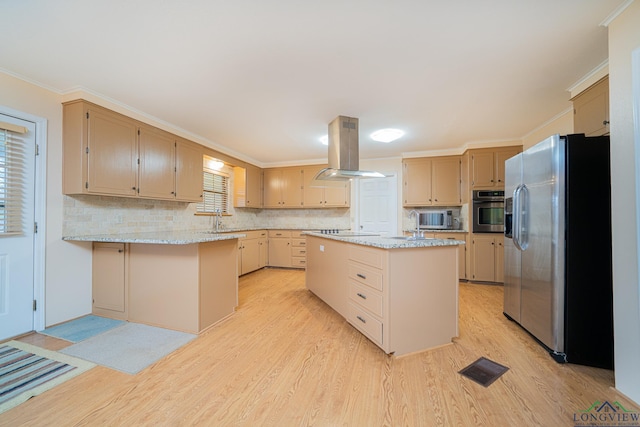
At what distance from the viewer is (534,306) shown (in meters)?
2.29

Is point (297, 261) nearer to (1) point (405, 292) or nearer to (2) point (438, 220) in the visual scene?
(2) point (438, 220)

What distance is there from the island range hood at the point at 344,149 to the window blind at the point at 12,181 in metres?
3.08

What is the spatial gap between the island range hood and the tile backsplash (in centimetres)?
252

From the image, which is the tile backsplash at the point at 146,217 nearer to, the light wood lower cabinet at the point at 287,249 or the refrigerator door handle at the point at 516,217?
the light wood lower cabinet at the point at 287,249

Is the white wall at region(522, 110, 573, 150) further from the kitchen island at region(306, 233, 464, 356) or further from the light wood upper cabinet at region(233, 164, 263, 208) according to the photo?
the light wood upper cabinet at region(233, 164, 263, 208)

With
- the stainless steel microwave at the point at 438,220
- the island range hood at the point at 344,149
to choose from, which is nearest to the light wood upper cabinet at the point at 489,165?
the stainless steel microwave at the point at 438,220

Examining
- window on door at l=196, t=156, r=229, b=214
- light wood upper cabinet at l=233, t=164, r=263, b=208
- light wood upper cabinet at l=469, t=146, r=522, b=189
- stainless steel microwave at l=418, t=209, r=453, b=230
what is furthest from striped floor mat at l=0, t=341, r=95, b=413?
light wood upper cabinet at l=469, t=146, r=522, b=189

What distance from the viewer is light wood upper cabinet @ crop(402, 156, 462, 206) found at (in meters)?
4.78

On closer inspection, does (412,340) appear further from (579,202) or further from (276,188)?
(276,188)

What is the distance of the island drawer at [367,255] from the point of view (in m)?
2.13

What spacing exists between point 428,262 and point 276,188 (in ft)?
14.2

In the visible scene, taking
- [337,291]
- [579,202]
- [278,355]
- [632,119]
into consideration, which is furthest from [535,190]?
[278,355]

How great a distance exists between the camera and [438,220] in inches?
189

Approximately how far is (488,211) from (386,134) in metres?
2.26
